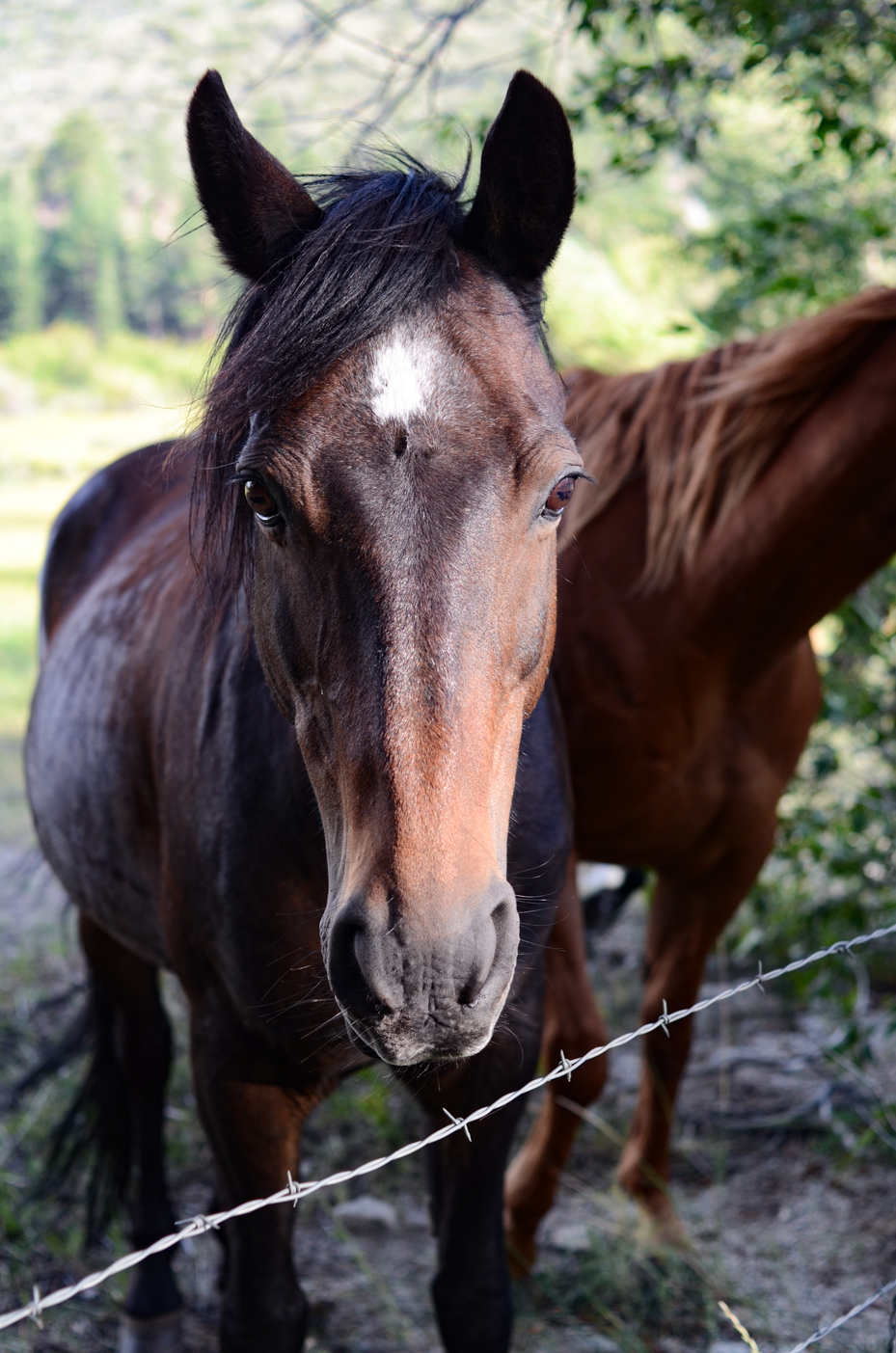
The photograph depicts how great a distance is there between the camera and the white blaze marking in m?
1.25

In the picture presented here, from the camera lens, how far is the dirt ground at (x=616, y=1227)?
251 centimetres

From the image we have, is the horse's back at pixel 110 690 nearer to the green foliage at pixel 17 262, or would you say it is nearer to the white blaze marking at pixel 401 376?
the white blaze marking at pixel 401 376

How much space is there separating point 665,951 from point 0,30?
3499 centimetres

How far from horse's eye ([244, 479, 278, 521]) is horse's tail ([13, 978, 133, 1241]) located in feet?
7.19

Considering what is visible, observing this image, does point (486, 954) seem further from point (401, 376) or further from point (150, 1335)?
point (150, 1335)

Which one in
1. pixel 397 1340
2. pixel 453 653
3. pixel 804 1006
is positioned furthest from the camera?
pixel 804 1006

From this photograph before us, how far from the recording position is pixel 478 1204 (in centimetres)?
187

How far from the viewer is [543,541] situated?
142 centimetres

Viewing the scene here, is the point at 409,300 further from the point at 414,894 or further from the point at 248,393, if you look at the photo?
the point at 414,894

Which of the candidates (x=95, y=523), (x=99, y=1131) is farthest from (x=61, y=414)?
(x=99, y=1131)

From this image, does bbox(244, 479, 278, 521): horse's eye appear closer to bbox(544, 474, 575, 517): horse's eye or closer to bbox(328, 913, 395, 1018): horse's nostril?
bbox(544, 474, 575, 517): horse's eye

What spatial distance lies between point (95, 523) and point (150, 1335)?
2242mm

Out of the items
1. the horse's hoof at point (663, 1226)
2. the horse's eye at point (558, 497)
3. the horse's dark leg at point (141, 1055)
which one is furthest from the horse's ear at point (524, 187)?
the horse's hoof at point (663, 1226)

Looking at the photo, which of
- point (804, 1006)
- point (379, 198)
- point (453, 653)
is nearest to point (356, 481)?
point (453, 653)
